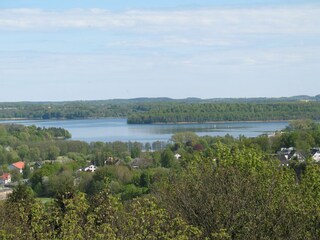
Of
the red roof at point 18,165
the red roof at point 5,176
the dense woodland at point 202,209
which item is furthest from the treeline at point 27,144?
the dense woodland at point 202,209

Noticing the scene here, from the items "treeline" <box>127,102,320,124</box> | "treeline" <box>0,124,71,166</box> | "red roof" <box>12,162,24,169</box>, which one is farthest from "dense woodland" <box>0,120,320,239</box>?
"treeline" <box>127,102,320,124</box>

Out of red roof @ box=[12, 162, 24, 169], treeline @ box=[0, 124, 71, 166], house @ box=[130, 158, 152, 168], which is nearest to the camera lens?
house @ box=[130, 158, 152, 168]

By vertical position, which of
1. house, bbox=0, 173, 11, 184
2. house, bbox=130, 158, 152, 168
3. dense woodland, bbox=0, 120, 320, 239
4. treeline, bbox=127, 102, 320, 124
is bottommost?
house, bbox=0, 173, 11, 184

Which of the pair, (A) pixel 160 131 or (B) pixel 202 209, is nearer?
(B) pixel 202 209

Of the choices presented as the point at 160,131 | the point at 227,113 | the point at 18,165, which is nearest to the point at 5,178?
the point at 18,165

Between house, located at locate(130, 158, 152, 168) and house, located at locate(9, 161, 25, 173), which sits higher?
house, located at locate(130, 158, 152, 168)

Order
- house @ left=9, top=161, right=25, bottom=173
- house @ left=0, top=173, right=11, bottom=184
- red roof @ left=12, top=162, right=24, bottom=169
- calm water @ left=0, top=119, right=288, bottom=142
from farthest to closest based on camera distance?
calm water @ left=0, top=119, right=288, bottom=142, red roof @ left=12, top=162, right=24, bottom=169, house @ left=9, top=161, right=25, bottom=173, house @ left=0, top=173, right=11, bottom=184

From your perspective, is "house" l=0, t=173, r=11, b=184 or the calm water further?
the calm water

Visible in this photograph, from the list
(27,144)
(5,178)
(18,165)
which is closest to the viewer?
(5,178)

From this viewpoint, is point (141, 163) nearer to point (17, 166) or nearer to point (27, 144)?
point (17, 166)

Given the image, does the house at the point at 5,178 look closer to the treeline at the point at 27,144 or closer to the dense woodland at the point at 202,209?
the treeline at the point at 27,144

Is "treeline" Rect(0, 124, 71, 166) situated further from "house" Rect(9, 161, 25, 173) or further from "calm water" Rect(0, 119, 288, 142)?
"calm water" Rect(0, 119, 288, 142)

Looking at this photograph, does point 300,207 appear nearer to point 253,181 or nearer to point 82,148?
point 253,181

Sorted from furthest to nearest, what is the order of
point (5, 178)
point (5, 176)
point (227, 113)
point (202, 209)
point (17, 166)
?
point (227, 113), point (17, 166), point (5, 176), point (5, 178), point (202, 209)
